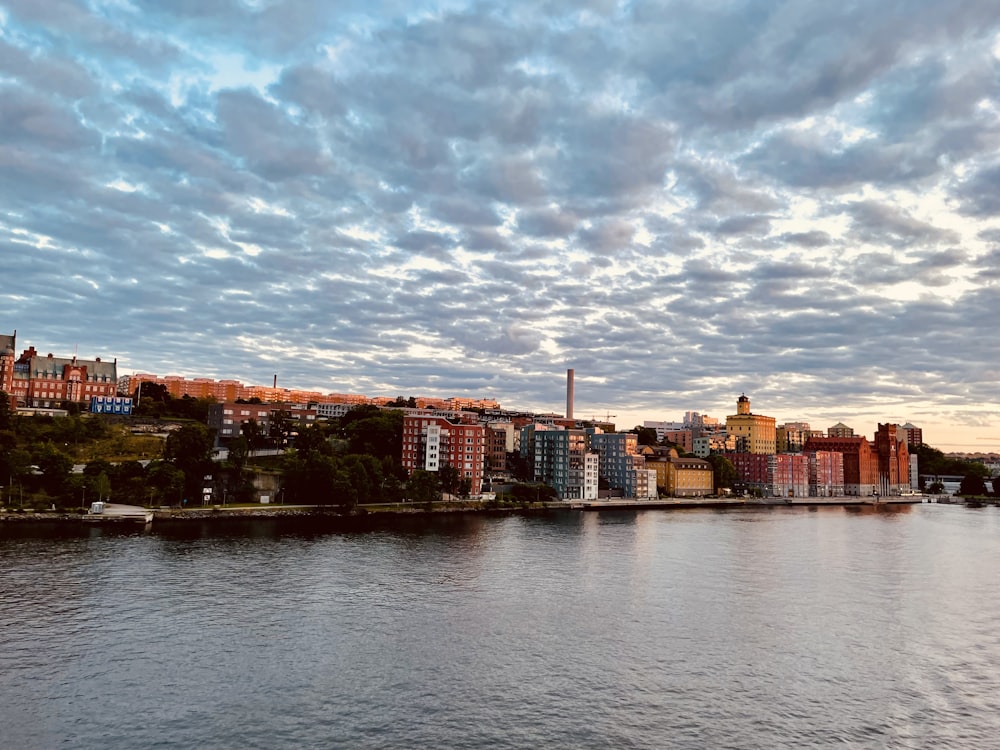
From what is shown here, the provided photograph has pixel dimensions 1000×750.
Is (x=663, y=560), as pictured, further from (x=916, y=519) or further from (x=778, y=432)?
(x=778, y=432)

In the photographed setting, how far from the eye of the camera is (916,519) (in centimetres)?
9112

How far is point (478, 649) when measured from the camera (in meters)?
27.0

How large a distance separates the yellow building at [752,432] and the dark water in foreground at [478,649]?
122 m

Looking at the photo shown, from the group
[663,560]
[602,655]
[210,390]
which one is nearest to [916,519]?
[663,560]

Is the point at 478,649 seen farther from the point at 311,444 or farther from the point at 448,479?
the point at 311,444

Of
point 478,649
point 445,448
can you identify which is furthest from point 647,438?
point 478,649

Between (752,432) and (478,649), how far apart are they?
507 ft

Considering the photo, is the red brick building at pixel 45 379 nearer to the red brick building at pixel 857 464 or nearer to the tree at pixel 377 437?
the tree at pixel 377 437

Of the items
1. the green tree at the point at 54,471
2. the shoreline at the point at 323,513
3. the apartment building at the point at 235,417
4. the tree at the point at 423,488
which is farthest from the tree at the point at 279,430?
the green tree at the point at 54,471

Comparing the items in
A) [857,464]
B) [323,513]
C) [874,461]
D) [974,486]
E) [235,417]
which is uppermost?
[235,417]

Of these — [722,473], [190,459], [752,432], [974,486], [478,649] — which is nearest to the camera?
[478,649]

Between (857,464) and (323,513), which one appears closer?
(323,513)

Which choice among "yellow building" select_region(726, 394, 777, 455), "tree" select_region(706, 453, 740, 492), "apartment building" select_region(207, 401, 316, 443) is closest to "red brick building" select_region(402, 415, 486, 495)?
"apartment building" select_region(207, 401, 316, 443)

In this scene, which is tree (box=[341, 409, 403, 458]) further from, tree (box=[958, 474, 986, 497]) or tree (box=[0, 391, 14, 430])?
tree (box=[958, 474, 986, 497])
